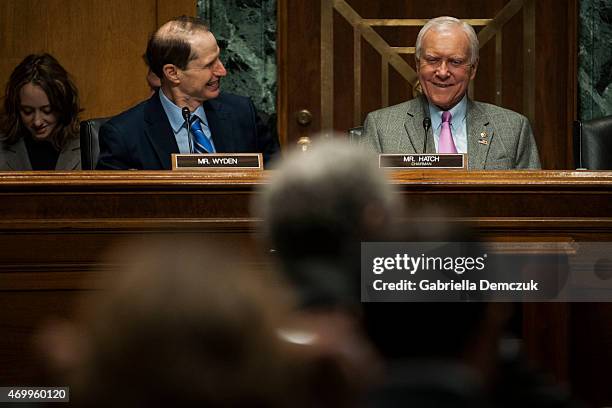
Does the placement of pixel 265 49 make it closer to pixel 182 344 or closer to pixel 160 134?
pixel 160 134

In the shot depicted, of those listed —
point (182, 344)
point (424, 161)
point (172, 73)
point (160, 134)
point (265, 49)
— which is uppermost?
point (265, 49)

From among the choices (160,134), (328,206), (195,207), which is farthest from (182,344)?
(160,134)

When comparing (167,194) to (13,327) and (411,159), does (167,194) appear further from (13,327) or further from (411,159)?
(411,159)

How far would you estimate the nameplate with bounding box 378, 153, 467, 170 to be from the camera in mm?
2809

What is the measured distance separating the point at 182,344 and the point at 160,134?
2.76 m

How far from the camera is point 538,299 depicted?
2.02 meters

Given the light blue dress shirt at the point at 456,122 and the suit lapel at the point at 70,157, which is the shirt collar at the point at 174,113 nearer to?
the suit lapel at the point at 70,157

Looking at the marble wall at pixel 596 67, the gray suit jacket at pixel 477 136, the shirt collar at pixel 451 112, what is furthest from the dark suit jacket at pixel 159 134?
the marble wall at pixel 596 67

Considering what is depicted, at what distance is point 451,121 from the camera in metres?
3.53

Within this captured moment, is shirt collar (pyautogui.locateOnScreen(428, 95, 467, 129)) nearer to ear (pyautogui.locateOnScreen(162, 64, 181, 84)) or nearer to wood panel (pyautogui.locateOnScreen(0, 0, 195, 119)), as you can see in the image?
ear (pyautogui.locateOnScreen(162, 64, 181, 84))

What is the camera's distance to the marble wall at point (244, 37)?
493cm

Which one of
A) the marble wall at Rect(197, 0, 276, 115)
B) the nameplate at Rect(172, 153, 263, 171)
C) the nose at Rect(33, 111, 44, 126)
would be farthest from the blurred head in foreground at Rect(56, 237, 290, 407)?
the marble wall at Rect(197, 0, 276, 115)

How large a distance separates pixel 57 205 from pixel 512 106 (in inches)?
120

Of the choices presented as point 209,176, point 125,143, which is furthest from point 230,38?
point 209,176
